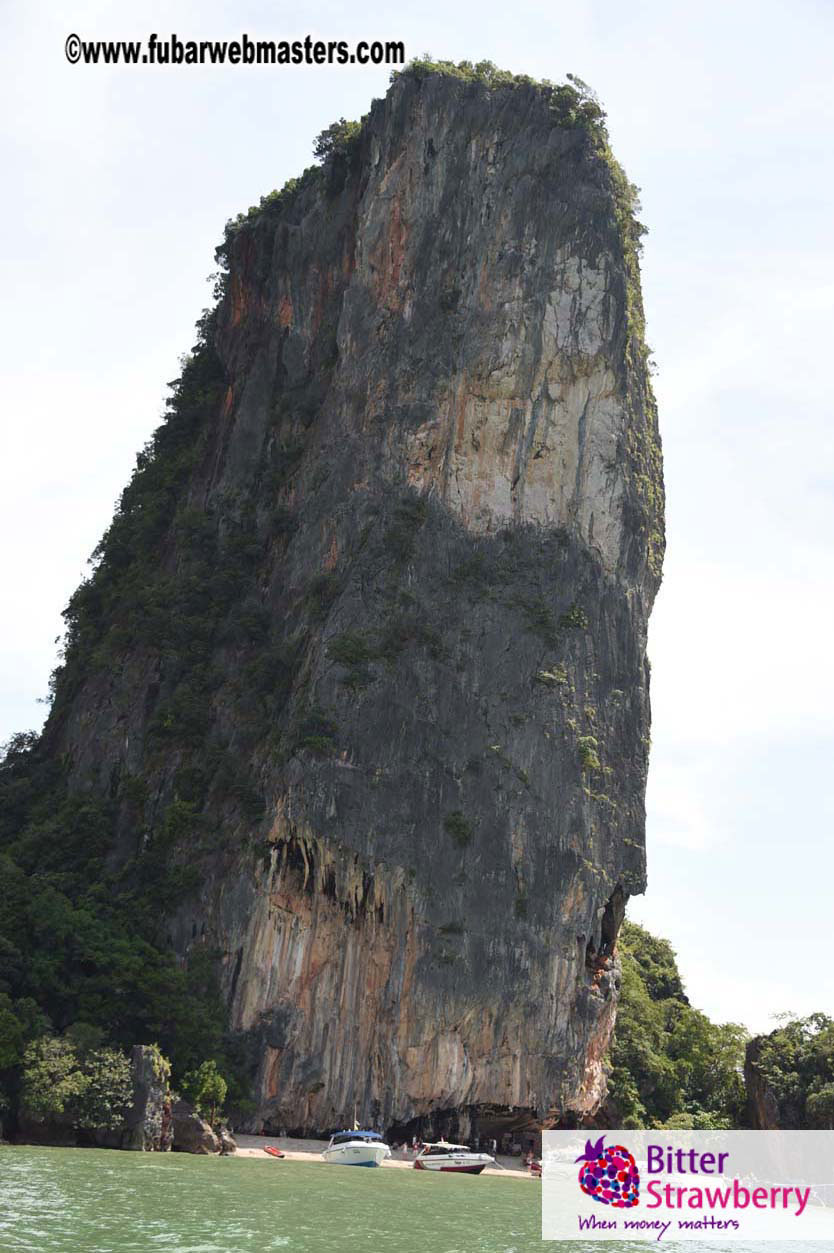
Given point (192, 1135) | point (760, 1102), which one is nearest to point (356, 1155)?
point (192, 1135)

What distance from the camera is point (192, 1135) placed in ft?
118

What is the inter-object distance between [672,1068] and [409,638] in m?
19.8

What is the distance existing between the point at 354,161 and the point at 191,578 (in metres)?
20.1

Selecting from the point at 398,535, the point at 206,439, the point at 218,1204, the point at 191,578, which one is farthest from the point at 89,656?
the point at 218,1204

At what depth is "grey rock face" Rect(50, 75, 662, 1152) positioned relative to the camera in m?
43.7

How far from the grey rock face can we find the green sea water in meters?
10.1

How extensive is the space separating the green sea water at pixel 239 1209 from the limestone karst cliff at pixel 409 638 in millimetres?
10075

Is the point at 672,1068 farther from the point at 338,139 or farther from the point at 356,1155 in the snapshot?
the point at 338,139

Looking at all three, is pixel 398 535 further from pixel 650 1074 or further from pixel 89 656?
pixel 650 1074

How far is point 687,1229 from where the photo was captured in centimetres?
2764

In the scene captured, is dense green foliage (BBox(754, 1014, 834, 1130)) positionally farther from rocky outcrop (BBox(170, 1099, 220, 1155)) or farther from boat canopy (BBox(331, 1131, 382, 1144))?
rocky outcrop (BBox(170, 1099, 220, 1155))

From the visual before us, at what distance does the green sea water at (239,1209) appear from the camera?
67.1 feet

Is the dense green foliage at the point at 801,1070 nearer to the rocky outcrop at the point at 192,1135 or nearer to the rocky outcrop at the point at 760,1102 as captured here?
the rocky outcrop at the point at 760,1102

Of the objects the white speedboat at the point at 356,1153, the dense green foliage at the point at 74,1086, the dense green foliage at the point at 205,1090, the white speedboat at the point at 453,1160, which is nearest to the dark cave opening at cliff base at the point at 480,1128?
the white speedboat at the point at 453,1160
